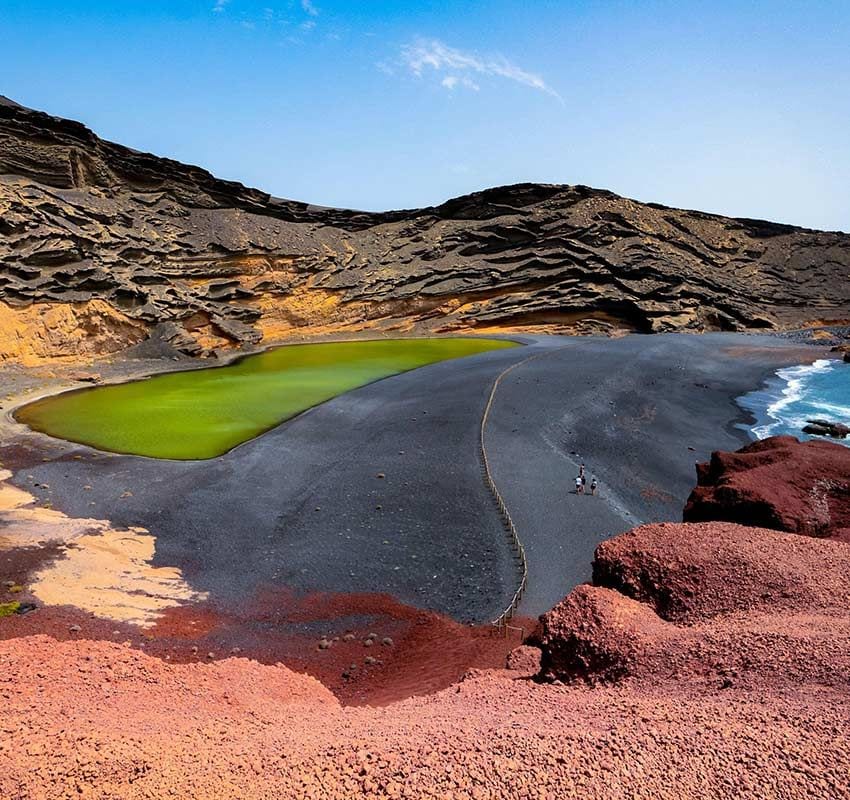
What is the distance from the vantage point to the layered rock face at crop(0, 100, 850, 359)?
38656mm

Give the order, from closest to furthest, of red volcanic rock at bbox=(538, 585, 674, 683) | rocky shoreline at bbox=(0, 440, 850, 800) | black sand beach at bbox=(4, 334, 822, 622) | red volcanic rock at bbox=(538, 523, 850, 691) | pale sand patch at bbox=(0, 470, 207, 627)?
rocky shoreline at bbox=(0, 440, 850, 800), red volcanic rock at bbox=(538, 523, 850, 691), red volcanic rock at bbox=(538, 585, 674, 683), pale sand patch at bbox=(0, 470, 207, 627), black sand beach at bbox=(4, 334, 822, 622)

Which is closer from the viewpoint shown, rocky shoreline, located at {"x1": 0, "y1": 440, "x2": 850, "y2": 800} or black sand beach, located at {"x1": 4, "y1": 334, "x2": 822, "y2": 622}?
rocky shoreline, located at {"x1": 0, "y1": 440, "x2": 850, "y2": 800}

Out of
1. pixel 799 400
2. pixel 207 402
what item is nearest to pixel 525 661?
pixel 207 402

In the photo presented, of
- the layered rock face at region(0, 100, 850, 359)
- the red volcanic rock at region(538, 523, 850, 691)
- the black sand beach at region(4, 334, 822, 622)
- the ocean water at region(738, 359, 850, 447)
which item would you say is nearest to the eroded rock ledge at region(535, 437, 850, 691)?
the red volcanic rock at region(538, 523, 850, 691)

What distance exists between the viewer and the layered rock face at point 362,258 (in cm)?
3866

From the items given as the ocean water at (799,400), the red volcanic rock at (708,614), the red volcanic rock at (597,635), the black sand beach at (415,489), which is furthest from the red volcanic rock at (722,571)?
the ocean water at (799,400)

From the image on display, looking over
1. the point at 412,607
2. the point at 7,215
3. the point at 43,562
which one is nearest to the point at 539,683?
the point at 412,607

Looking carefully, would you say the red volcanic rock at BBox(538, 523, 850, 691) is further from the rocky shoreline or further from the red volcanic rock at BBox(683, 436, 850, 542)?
the red volcanic rock at BBox(683, 436, 850, 542)

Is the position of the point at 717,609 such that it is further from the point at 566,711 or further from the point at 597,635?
the point at 566,711

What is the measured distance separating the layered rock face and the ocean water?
15785mm

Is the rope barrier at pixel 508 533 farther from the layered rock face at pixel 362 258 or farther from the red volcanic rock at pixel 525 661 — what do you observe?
the layered rock face at pixel 362 258

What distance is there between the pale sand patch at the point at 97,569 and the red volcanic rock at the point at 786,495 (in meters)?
10.0

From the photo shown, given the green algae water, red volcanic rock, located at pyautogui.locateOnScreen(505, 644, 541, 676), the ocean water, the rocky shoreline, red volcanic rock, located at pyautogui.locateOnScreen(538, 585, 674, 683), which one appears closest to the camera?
the rocky shoreline

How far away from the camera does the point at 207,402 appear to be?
2856 centimetres
